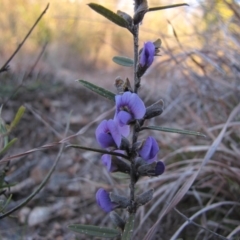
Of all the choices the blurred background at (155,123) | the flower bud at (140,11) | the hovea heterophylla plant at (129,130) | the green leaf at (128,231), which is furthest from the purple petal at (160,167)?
the blurred background at (155,123)

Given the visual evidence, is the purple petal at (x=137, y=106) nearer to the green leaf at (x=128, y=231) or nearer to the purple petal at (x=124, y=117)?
the purple petal at (x=124, y=117)

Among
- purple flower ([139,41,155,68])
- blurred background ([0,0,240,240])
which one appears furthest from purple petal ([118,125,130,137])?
blurred background ([0,0,240,240])

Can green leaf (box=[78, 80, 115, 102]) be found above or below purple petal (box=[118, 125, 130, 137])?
above

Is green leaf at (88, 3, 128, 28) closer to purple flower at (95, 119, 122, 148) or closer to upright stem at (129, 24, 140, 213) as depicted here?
upright stem at (129, 24, 140, 213)

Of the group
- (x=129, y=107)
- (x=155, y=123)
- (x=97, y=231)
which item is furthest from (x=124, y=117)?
(x=155, y=123)

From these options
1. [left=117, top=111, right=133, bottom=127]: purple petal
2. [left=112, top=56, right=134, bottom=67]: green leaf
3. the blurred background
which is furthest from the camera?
the blurred background
